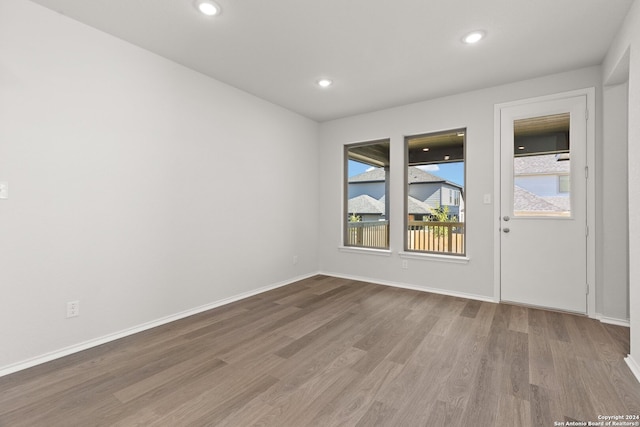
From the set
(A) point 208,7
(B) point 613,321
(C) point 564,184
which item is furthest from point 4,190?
(B) point 613,321

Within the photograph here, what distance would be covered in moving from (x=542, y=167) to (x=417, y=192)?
1508 millimetres

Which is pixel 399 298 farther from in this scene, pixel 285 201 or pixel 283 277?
pixel 285 201

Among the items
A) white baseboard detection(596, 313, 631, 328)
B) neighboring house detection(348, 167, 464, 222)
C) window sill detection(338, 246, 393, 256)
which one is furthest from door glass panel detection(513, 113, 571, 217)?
window sill detection(338, 246, 393, 256)

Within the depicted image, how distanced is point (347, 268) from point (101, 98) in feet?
12.5

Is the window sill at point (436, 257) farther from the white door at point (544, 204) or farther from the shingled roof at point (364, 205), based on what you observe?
the shingled roof at point (364, 205)

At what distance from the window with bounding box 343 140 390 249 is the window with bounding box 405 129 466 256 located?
452 mm

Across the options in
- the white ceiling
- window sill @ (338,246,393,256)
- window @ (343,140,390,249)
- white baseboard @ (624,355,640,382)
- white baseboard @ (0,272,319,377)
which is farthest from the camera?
window @ (343,140,390,249)

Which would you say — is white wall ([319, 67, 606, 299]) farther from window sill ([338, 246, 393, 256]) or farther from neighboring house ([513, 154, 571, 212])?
neighboring house ([513, 154, 571, 212])

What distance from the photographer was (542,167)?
11.0 ft

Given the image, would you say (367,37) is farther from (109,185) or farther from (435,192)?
(109,185)

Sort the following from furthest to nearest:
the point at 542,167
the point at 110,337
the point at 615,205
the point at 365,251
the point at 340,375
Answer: the point at 365,251, the point at 542,167, the point at 615,205, the point at 110,337, the point at 340,375

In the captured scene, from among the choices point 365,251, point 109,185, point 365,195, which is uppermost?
point 365,195

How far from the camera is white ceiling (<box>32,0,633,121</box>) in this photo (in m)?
2.21

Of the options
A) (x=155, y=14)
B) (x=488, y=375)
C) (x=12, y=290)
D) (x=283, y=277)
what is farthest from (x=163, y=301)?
(x=488, y=375)
